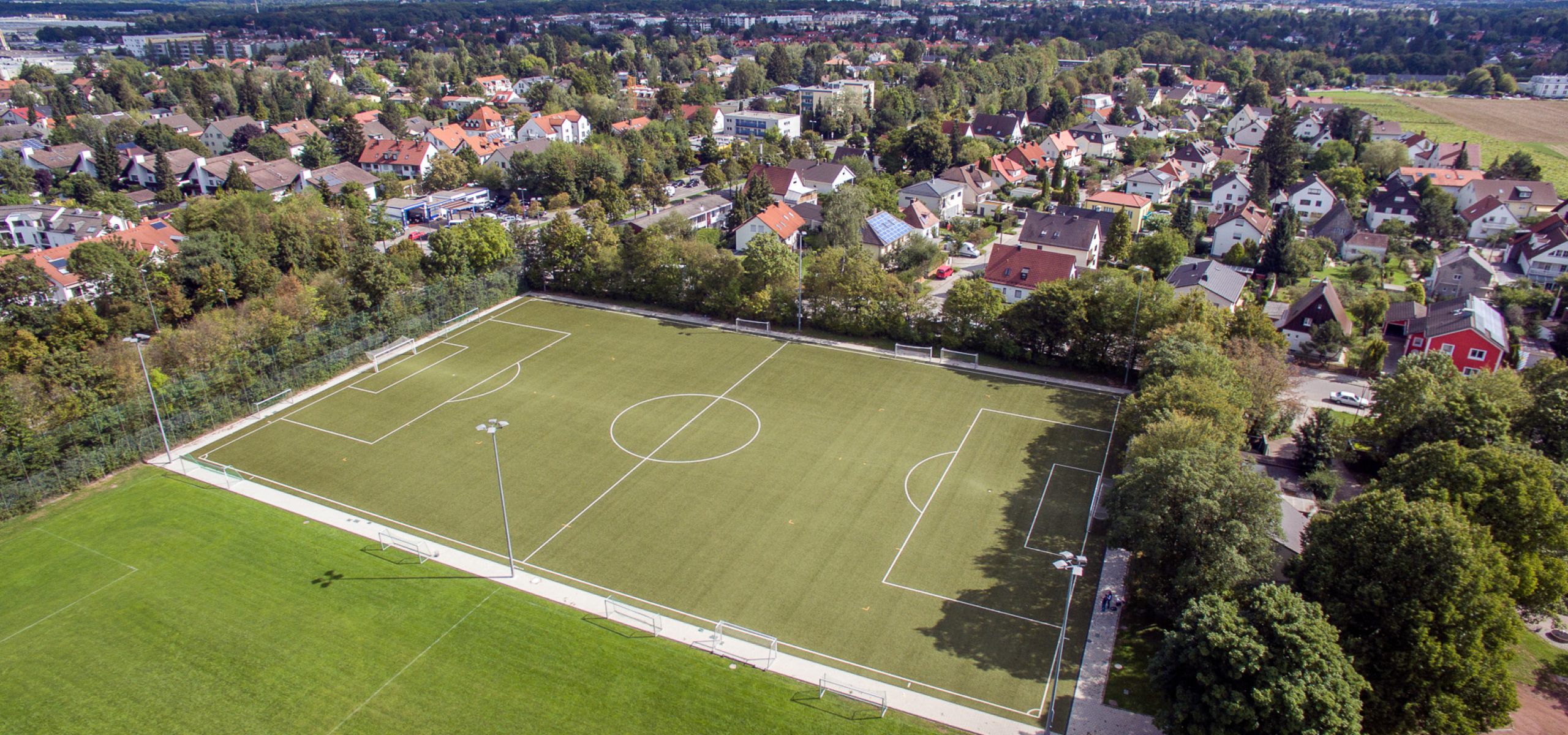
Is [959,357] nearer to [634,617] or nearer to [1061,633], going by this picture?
[1061,633]

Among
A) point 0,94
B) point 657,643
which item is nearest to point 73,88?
point 0,94

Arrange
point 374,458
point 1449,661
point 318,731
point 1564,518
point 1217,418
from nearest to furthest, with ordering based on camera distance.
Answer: point 1449,661 < point 318,731 < point 1564,518 < point 1217,418 < point 374,458

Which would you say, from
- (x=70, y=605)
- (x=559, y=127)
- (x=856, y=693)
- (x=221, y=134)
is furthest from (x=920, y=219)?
(x=221, y=134)

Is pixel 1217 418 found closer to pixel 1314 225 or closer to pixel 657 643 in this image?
pixel 657 643

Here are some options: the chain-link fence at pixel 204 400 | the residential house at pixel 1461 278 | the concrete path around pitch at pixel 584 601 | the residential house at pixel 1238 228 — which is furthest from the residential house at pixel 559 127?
the residential house at pixel 1461 278

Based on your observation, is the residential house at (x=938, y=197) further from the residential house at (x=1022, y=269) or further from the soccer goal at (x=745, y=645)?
the soccer goal at (x=745, y=645)
